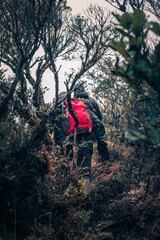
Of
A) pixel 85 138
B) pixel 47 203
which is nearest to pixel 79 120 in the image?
pixel 85 138

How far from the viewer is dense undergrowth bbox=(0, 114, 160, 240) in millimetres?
2684

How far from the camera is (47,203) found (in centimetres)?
312

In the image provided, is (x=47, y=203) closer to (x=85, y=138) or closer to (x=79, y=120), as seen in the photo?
(x=79, y=120)

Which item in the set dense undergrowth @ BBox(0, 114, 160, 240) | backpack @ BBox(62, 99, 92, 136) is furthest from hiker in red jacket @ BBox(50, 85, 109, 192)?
dense undergrowth @ BBox(0, 114, 160, 240)

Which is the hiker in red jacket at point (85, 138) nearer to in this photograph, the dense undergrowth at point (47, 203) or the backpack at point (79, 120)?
the backpack at point (79, 120)

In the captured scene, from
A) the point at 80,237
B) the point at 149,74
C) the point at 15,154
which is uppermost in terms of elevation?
the point at 149,74

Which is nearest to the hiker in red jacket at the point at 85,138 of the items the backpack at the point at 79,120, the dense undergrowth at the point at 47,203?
the backpack at the point at 79,120

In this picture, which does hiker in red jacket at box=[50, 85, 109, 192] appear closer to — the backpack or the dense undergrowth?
the backpack

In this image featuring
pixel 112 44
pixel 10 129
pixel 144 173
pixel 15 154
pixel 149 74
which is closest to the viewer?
pixel 149 74

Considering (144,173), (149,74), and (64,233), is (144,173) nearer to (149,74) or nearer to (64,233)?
(64,233)

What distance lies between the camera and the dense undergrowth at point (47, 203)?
8.80ft

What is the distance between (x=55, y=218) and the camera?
3.06 meters

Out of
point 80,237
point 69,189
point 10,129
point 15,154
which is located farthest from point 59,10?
point 80,237

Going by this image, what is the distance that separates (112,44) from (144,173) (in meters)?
3.53
